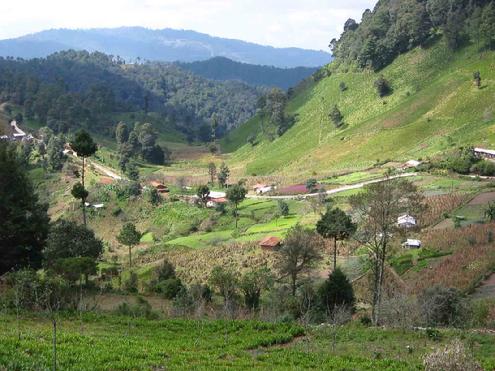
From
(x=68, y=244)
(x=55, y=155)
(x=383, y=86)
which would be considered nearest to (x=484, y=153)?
(x=383, y=86)

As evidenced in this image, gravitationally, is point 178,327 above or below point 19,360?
below

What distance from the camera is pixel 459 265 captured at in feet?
111

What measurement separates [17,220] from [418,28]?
305 feet

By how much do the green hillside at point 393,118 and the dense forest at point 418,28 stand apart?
2162 mm

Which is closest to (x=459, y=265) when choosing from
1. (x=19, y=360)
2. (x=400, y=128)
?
(x=19, y=360)

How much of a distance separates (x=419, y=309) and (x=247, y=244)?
24.7 m

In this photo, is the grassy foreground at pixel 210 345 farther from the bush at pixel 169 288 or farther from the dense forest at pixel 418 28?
the dense forest at pixel 418 28

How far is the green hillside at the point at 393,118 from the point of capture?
254 feet

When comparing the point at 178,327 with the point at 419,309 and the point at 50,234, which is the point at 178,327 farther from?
the point at 50,234

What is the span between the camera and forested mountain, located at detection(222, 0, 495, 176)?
79312 millimetres

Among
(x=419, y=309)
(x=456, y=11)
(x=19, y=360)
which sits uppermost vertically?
(x=456, y=11)

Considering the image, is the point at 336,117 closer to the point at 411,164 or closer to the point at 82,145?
the point at 411,164

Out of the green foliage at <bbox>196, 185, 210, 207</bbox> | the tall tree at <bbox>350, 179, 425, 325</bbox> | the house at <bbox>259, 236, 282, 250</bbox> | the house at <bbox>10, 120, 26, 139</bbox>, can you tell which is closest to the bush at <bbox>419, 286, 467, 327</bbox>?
the tall tree at <bbox>350, 179, 425, 325</bbox>

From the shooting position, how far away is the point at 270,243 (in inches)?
1746
